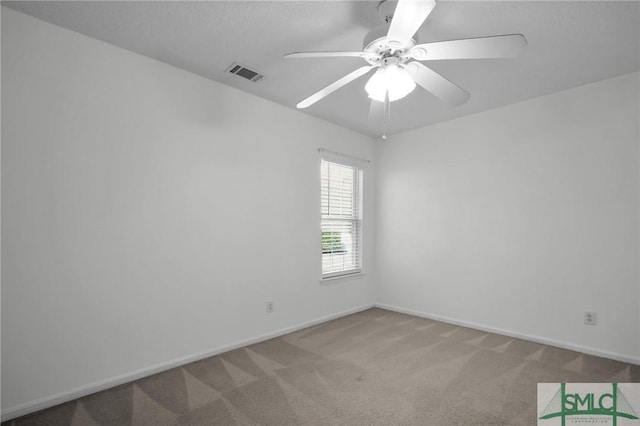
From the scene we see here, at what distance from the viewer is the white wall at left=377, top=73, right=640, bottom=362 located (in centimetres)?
283

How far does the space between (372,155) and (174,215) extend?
3.04 m

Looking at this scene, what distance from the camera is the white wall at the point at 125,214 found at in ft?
6.61

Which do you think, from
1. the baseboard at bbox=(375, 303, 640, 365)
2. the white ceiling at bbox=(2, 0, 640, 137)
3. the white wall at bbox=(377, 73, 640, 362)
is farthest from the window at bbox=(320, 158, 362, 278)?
the white ceiling at bbox=(2, 0, 640, 137)

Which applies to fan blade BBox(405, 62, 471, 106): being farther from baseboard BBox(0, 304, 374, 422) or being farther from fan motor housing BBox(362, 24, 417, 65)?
baseboard BBox(0, 304, 374, 422)

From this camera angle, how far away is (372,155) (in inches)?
187

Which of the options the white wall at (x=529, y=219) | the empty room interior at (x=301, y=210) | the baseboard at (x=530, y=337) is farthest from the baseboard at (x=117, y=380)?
the white wall at (x=529, y=219)

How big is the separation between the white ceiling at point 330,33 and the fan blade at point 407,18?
1.86ft

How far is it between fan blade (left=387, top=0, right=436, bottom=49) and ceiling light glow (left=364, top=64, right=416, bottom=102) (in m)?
0.21

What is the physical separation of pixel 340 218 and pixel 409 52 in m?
→ 2.71

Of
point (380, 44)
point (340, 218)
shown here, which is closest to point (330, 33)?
point (380, 44)

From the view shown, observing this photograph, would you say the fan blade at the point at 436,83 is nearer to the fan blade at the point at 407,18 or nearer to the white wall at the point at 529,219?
the fan blade at the point at 407,18

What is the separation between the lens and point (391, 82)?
1.86m

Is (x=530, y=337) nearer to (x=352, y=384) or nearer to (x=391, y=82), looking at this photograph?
(x=352, y=384)

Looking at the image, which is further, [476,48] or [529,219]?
[529,219]
